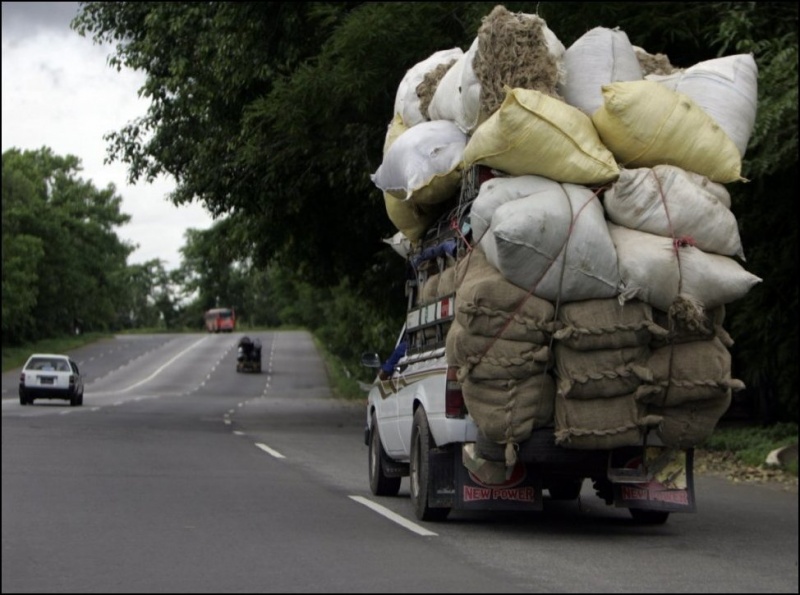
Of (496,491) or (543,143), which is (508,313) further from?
(496,491)

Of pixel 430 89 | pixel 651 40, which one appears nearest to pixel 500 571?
pixel 430 89

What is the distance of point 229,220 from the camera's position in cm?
2983

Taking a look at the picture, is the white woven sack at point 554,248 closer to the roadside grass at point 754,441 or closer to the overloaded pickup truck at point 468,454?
the overloaded pickup truck at point 468,454

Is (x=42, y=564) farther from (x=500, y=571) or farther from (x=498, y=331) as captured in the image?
(x=498, y=331)

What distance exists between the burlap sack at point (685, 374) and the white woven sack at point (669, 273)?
1.09ft

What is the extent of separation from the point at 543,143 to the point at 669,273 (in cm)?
130

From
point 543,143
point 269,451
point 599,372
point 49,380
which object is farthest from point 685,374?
point 49,380

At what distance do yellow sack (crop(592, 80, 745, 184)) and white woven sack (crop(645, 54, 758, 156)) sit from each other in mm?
478

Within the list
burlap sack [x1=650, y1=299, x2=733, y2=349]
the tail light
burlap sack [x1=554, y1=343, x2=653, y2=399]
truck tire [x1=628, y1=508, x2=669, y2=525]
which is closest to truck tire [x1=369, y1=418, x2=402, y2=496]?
truck tire [x1=628, y1=508, x2=669, y2=525]

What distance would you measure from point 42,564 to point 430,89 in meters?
6.17

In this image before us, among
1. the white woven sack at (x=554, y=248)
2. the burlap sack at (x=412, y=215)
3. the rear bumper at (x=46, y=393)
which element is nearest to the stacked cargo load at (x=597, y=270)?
the white woven sack at (x=554, y=248)

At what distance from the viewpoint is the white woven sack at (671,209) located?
9383mm

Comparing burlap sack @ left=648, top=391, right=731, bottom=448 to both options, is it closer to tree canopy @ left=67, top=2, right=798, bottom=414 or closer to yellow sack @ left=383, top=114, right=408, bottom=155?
yellow sack @ left=383, top=114, right=408, bottom=155

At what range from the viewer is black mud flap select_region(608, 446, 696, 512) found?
9797mm
